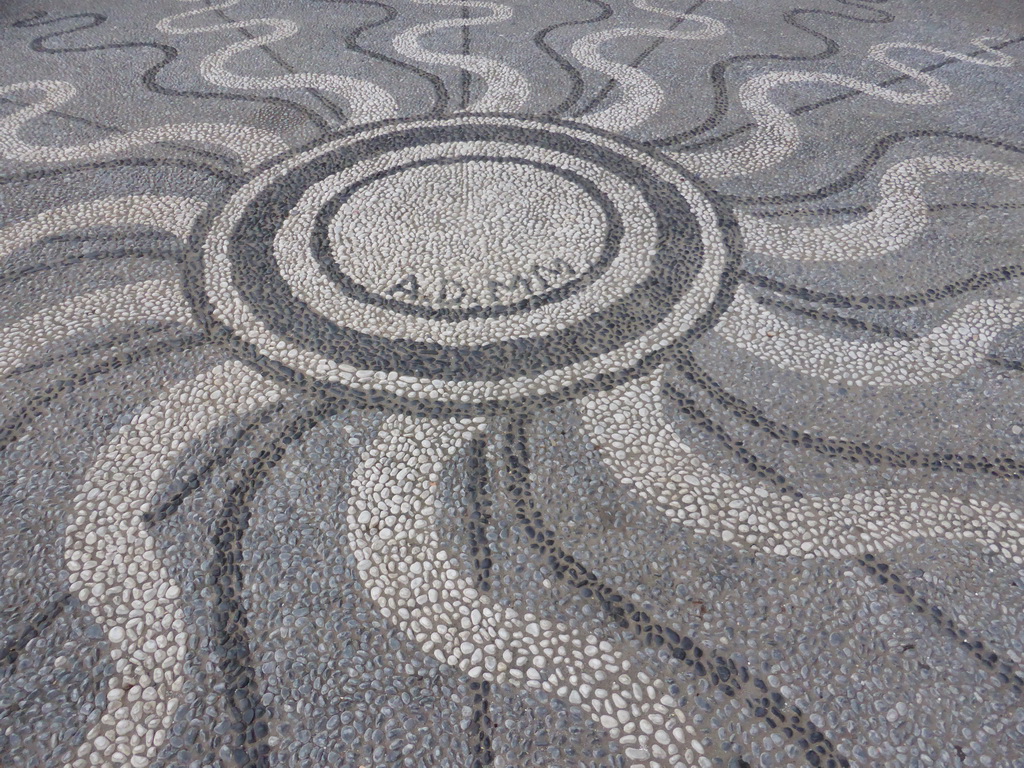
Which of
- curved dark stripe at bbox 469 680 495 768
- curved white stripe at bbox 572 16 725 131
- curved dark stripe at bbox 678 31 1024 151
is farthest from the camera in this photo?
curved white stripe at bbox 572 16 725 131

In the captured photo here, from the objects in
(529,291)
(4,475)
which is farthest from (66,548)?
(529,291)

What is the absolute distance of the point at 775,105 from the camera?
386 cm

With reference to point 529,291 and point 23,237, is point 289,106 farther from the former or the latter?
point 529,291

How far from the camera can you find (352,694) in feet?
5.35

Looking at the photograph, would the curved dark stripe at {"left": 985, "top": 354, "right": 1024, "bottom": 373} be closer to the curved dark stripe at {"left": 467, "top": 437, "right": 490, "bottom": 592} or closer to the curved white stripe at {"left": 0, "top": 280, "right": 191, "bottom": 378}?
the curved dark stripe at {"left": 467, "top": 437, "right": 490, "bottom": 592}

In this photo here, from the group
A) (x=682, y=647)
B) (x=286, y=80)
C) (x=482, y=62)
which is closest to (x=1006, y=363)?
(x=682, y=647)

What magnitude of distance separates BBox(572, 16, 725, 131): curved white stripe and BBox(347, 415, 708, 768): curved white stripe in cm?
249

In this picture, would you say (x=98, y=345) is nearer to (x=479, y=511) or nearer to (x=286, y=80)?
(x=479, y=511)

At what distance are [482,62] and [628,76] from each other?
95cm

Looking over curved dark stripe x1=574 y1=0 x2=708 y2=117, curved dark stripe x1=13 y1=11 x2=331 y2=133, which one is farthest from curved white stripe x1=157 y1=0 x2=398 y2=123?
curved dark stripe x1=574 y1=0 x2=708 y2=117

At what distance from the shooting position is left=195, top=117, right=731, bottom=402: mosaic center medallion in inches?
95.5

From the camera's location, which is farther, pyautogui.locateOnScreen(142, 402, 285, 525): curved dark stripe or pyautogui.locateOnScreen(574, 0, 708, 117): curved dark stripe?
pyautogui.locateOnScreen(574, 0, 708, 117): curved dark stripe

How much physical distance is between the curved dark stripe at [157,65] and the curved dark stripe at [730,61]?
1984 millimetres

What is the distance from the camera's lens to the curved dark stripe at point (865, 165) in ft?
10.4
